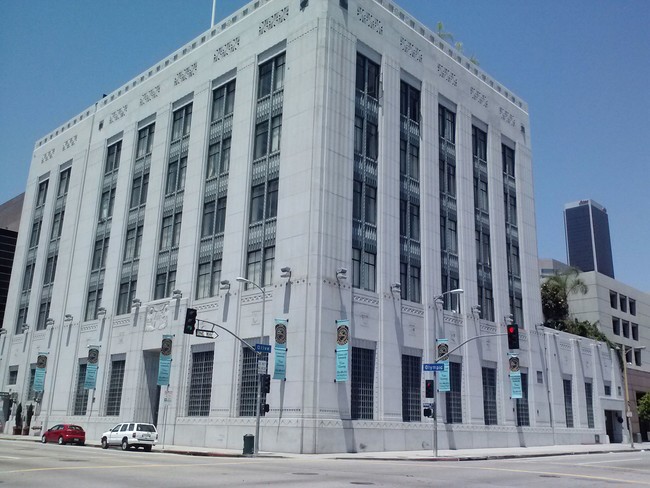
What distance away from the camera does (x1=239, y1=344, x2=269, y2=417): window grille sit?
134ft

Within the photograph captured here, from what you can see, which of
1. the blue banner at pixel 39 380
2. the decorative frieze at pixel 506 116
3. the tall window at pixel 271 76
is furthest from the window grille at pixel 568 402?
the blue banner at pixel 39 380

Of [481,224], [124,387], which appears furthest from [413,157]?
[124,387]

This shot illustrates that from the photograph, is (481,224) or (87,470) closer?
(87,470)

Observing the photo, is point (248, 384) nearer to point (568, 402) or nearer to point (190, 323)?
point (190, 323)

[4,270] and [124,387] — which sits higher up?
[4,270]

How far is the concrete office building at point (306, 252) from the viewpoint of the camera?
4100 centimetres

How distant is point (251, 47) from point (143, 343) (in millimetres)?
25500

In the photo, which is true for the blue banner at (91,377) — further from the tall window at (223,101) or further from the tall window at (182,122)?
the tall window at (223,101)

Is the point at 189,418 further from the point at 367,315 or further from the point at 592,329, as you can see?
the point at 592,329

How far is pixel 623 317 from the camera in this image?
284 feet

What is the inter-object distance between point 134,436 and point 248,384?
7854 millimetres

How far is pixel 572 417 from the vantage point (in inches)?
2398

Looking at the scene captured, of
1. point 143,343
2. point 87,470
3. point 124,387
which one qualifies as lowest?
point 87,470

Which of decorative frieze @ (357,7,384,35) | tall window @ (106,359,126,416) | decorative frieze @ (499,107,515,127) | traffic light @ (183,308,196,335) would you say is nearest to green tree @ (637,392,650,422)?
decorative frieze @ (499,107,515,127)
